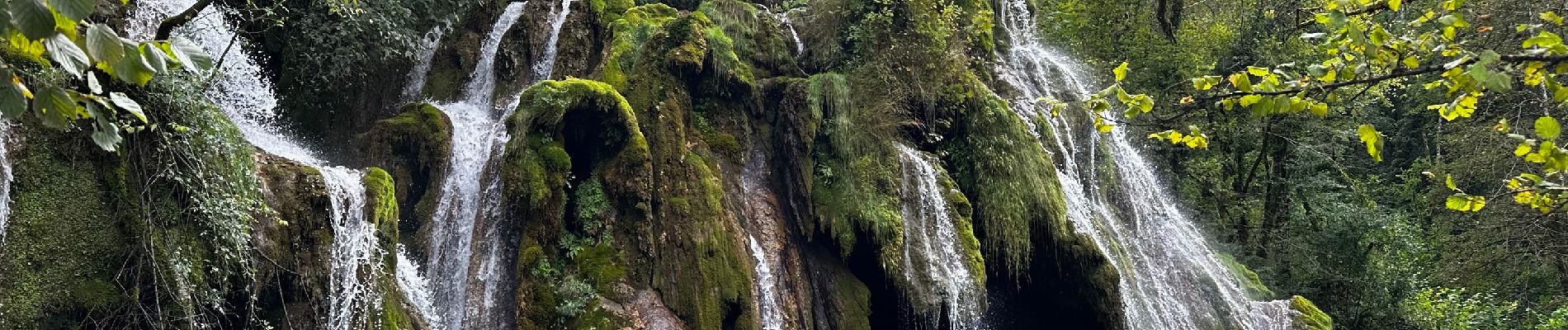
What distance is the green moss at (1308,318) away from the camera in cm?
1212

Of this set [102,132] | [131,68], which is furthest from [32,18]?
[102,132]

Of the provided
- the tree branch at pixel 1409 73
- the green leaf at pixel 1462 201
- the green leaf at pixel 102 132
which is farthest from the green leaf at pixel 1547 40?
the green leaf at pixel 102 132

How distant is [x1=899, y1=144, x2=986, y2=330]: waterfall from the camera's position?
10367 mm

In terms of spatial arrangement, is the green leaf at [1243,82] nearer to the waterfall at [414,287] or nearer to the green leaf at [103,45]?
the green leaf at [103,45]

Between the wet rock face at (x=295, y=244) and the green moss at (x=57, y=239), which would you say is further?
the wet rock face at (x=295, y=244)

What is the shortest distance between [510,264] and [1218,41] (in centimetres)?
1379

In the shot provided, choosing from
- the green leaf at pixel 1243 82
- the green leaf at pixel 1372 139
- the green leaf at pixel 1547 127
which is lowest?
the green leaf at pixel 1372 139

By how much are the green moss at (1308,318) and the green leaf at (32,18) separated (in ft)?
45.1

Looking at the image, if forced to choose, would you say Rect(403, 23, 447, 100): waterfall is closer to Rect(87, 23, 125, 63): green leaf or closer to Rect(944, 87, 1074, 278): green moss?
Rect(944, 87, 1074, 278): green moss

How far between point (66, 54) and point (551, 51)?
416 inches

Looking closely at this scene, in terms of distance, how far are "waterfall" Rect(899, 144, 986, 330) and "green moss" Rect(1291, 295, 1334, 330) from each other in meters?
5.04

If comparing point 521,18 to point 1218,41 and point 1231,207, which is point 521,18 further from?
point 1231,207

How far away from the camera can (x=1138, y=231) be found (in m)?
13.1

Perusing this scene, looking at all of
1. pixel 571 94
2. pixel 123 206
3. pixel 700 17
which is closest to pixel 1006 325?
pixel 700 17
